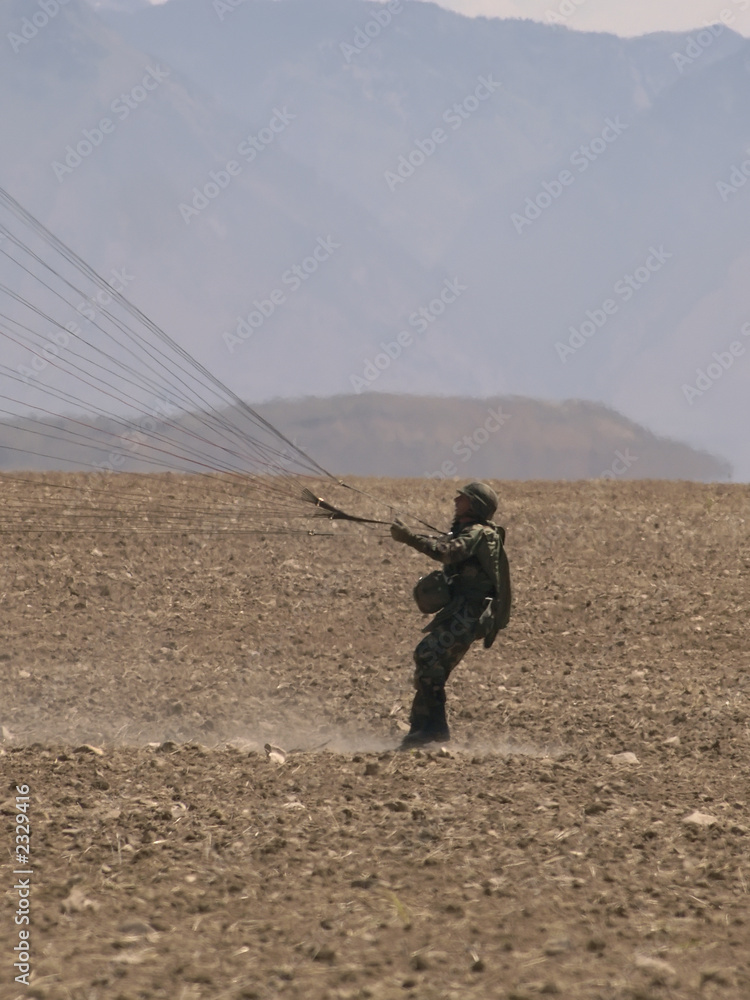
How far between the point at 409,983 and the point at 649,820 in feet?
8.45

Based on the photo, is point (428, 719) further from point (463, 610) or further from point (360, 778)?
point (360, 778)

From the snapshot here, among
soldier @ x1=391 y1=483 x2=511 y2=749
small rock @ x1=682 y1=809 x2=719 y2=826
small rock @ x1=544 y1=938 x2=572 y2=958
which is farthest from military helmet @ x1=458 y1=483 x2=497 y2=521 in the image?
small rock @ x1=544 y1=938 x2=572 y2=958

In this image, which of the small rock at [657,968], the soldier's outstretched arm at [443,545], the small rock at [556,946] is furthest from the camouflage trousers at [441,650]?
the small rock at [657,968]

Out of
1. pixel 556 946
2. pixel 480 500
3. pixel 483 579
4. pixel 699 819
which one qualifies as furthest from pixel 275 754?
pixel 556 946

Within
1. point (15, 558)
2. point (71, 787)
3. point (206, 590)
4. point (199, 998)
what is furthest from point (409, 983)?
point (15, 558)

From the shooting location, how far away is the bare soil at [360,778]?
4742 mm

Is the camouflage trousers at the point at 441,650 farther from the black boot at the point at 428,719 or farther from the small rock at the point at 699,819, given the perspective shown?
the small rock at the point at 699,819

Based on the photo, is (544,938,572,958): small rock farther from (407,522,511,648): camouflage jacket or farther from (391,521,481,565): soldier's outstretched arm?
(407,522,511,648): camouflage jacket

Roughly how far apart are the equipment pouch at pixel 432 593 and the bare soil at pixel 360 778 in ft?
4.08

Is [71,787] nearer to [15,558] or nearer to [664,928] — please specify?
[664,928]

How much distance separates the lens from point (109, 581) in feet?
47.7

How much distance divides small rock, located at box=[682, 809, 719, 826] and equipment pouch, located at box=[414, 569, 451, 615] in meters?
2.73

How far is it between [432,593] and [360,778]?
188 centimetres

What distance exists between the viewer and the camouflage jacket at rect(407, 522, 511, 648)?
8719 mm
